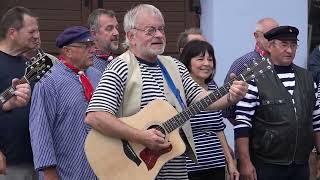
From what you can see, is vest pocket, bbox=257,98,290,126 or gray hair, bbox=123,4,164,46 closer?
gray hair, bbox=123,4,164,46

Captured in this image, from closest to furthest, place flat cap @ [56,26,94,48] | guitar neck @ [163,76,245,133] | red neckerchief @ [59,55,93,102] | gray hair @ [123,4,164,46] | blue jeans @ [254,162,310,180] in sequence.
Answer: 1. guitar neck @ [163,76,245,133]
2. gray hair @ [123,4,164,46]
3. red neckerchief @ [59,55,93,102]
4. flat cap @ [56,26,94,48]
5. blue jeans @ [254,162,310,180]

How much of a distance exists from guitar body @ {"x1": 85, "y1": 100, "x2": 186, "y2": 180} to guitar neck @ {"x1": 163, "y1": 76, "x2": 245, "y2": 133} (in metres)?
0.13

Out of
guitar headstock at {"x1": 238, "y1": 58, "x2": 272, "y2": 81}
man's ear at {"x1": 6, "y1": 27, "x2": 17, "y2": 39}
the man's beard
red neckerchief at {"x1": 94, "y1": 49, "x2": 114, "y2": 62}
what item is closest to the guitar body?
the man's beard

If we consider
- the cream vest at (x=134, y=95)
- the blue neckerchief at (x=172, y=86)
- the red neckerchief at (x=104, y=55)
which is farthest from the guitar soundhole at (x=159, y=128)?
the red neckerchief at (x=104, y=55)

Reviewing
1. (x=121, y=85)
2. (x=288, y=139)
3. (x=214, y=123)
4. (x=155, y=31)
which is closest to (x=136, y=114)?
(x=121, y=85)

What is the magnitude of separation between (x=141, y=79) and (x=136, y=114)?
21 cm

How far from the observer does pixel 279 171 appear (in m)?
4.69

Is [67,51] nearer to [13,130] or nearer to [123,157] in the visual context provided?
[13,130]

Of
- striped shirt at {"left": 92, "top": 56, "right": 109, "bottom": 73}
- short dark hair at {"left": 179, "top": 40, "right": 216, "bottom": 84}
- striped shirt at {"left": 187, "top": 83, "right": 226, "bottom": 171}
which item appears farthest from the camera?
striped shirt at {"left": 92, "top": 56, "right": 109, "bottom": 73}

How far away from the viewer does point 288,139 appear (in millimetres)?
4637

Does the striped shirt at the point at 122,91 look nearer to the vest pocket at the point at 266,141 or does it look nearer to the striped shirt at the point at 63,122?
the striped shirt at the point at 63,122

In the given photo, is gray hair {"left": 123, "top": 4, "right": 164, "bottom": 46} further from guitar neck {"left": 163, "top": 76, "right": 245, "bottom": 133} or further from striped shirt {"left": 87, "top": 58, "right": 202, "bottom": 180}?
guitar neck {"left": 163, "top": 76, "right": 245, "bottom": 133}

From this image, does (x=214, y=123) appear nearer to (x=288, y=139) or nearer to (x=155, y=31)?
(x=288, y=139)

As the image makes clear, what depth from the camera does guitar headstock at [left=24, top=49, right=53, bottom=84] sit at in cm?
414
